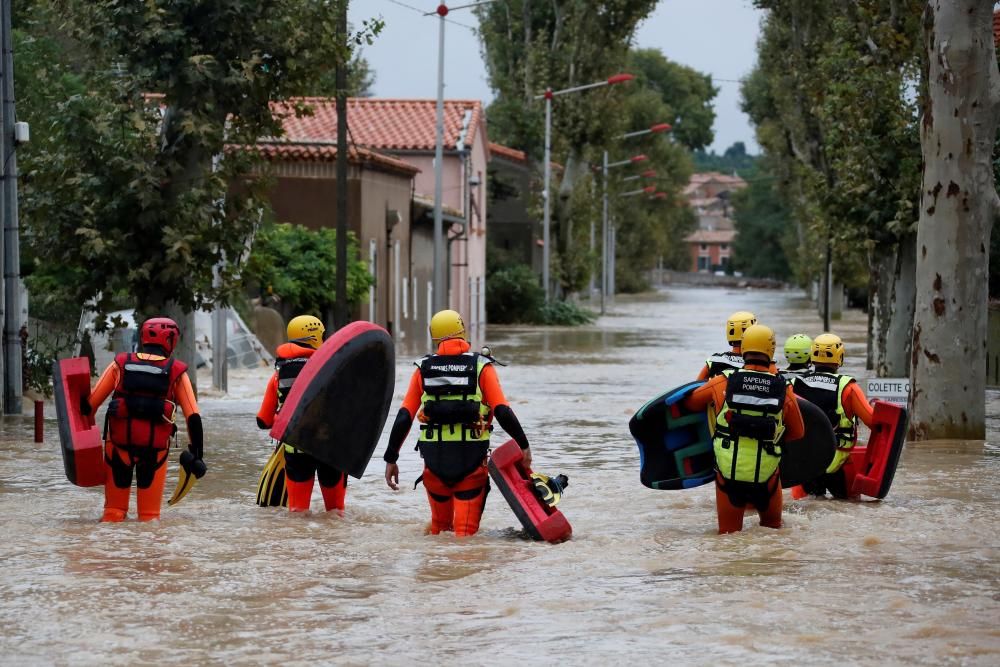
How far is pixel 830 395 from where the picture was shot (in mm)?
11766

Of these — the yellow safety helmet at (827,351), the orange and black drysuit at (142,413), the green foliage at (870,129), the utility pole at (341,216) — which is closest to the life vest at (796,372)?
the yellow safety helmet at (827,351)

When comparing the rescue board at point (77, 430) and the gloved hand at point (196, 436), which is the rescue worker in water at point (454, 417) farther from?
the rescue board at point (77, 430)

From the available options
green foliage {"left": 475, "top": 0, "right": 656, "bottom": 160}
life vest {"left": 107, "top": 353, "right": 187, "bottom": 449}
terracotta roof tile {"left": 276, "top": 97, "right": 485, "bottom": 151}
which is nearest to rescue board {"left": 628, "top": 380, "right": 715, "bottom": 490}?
life vest {"left": 107, "top": 353, "right": 187, "bottom": 449}

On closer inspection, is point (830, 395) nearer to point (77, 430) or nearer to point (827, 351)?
point (827, 351)

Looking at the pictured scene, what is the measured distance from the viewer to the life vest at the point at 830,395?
11.8 meters

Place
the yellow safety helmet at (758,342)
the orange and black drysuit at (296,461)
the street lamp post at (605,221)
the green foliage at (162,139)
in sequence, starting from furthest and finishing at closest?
the street lamp post at (605,221) < the green foliage at (162,139) < the orange and black drysuit at (296,461) < the yellow safety helmet at (758,342)

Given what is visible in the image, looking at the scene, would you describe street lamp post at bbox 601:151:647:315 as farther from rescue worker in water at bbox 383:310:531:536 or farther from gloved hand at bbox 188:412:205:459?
rescue worker in water at bbox 383:310:531:536

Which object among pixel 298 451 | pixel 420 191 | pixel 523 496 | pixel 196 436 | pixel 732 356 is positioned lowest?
pixel 523 496

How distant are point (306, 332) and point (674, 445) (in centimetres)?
261

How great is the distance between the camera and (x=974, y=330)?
57.5 feet

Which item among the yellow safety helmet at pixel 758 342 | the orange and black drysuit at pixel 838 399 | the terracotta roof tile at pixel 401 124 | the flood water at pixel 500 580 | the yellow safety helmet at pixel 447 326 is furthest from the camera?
the terracotta roof tile at pixel 401 124

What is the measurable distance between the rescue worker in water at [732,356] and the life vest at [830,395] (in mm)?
484

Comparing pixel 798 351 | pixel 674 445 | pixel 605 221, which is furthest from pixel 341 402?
pixel 605 221

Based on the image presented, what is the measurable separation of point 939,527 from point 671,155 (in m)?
90.9
